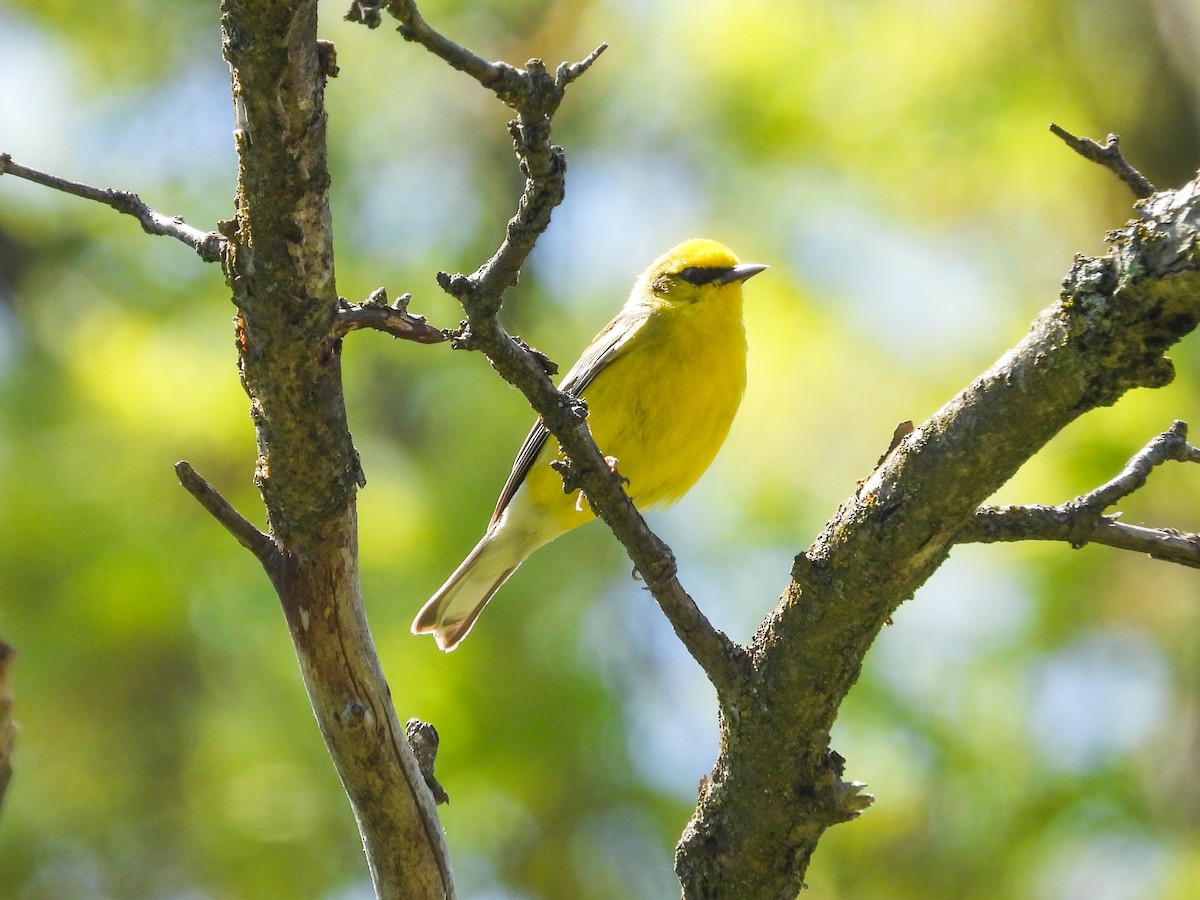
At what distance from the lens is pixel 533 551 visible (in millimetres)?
5402

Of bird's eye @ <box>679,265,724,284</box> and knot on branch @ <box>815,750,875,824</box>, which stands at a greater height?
bird's eye @ <box>679,265,724,284</box>

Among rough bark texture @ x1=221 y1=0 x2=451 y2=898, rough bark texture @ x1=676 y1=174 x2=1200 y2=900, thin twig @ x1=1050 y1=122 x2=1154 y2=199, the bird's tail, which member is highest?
the bird's tail

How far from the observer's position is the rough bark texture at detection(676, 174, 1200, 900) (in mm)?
2223

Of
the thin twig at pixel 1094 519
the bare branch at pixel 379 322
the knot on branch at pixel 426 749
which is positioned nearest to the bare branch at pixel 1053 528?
the thin twig at pixel 1094 519

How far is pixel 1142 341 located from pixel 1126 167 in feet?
1.08

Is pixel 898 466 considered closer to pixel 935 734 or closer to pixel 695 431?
pixel 695 431

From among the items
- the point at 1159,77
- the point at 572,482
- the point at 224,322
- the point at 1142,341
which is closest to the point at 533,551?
the point at 224,322

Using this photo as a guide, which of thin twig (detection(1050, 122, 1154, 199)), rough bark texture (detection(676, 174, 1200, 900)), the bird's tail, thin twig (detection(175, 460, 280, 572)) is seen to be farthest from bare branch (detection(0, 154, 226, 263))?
the bird's tail

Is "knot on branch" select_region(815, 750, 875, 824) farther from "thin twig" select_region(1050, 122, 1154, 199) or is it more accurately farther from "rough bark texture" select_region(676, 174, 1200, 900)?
"thin twig" select_region(1050, 122, 1154, 199)

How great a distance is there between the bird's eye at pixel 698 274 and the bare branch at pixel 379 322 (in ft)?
8.47

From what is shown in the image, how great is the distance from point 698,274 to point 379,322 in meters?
2.75

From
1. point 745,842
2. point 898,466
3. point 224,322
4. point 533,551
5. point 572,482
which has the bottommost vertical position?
point 745,842

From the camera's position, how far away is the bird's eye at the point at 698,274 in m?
5.22

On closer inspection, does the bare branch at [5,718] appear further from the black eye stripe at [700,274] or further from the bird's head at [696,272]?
the black eye stripe at [700,274]
